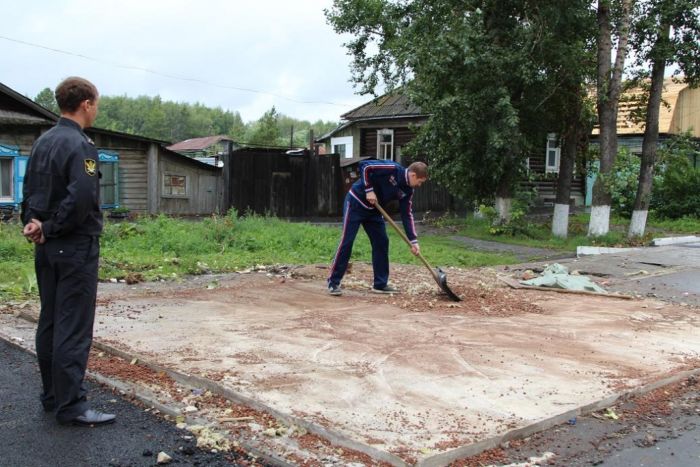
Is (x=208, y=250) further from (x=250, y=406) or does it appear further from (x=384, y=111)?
(x=384, y=111)

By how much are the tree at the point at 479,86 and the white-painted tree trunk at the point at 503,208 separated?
3 cm

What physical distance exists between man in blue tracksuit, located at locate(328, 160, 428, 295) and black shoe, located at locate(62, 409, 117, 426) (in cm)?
443

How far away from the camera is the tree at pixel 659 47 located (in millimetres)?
14781

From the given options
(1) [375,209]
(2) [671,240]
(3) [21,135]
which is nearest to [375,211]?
(1) [375,209]

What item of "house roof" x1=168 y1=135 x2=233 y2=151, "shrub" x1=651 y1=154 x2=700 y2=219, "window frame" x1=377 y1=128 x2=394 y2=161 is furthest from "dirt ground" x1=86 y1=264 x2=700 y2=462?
"house roof" x1=168 y1=135 x2=233 y2=151

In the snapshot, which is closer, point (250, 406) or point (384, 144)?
point (250, 406)

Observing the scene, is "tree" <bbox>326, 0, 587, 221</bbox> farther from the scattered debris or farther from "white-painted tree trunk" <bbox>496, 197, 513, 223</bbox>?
the scattered debris

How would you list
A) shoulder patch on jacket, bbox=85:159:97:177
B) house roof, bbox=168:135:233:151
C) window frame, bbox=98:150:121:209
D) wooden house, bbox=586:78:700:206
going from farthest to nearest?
house roof, bbox=168:135:233:151, wooden house, bbox=586:78:700:206, window frame, bbox=98:150:121:209, shoulder patch on jacket, bbox=85:159:97:177

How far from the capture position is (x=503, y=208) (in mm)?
17375

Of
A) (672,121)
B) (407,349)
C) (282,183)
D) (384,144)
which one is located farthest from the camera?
(672,121)

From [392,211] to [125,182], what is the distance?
8096mm

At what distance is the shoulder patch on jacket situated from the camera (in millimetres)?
3604

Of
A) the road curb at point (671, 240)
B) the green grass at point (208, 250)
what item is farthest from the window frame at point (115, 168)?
the road curb at point (671, 240)

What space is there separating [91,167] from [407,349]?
2.84 m
